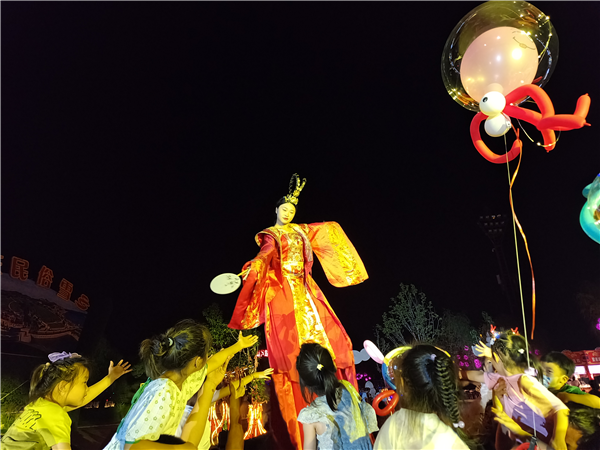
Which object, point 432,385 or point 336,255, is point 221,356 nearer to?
point 432,385

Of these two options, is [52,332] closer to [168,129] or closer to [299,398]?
[168,129]

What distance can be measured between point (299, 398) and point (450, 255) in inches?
226

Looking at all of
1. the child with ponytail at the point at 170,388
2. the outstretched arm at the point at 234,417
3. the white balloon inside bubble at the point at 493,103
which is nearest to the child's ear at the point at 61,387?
the child with ponytail at the point at 170,388

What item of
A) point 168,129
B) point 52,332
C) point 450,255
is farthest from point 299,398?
point 450,255

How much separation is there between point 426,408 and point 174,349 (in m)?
1.12

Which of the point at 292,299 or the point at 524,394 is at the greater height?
the point at 292,299

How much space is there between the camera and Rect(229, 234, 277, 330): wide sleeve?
330 centimetres

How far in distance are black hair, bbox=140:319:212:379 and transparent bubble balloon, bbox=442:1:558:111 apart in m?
2.24

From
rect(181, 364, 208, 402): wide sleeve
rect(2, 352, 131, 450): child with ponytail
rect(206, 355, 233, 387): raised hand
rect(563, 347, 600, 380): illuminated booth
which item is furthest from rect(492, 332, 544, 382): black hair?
rect(563, 347, 600, 380): illuminated booth

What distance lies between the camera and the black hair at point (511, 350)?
254 cm

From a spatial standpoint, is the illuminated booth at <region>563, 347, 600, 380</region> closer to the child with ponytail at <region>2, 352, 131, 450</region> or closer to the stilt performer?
the stilt performer

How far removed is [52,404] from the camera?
205 cm

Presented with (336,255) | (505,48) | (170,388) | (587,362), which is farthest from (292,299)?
(587,362)

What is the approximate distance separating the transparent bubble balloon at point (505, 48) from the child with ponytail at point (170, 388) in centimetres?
225
